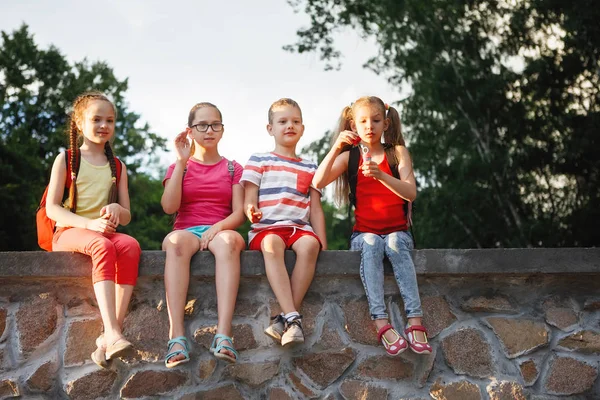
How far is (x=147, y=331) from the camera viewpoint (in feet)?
11.9

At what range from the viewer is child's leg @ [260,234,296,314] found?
3564mm

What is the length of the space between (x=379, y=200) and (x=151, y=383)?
153 centimetres

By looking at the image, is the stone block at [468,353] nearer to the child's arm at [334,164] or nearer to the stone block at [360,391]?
the stone block at [360,391]

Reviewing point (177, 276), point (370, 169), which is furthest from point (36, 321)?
point (370, 169)

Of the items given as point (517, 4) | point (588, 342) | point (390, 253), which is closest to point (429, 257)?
point (390, 253)

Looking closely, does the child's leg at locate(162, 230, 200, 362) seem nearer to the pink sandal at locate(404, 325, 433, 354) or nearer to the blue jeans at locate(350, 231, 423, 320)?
the blue jeans at locate(350, 231, 423, 320)

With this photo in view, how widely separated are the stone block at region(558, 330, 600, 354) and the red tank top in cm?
102

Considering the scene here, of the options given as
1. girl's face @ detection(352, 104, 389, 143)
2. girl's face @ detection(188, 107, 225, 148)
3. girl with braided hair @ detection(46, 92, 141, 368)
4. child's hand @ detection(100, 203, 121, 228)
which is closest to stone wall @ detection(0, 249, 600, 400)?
girl with braided hair @ detection(46, 92, 141, 368)

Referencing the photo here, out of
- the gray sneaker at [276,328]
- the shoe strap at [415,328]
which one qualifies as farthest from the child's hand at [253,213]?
the shoe strap at [415,328]

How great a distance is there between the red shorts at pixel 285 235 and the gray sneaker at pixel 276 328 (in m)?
0.39

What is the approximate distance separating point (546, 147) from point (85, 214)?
11307 mm

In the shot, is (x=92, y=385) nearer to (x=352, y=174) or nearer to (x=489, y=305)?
(x=352, y=174)

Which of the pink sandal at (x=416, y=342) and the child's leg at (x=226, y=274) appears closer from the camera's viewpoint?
the child's leg at (x=226, y=274)

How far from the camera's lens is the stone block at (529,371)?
372 centimetres
